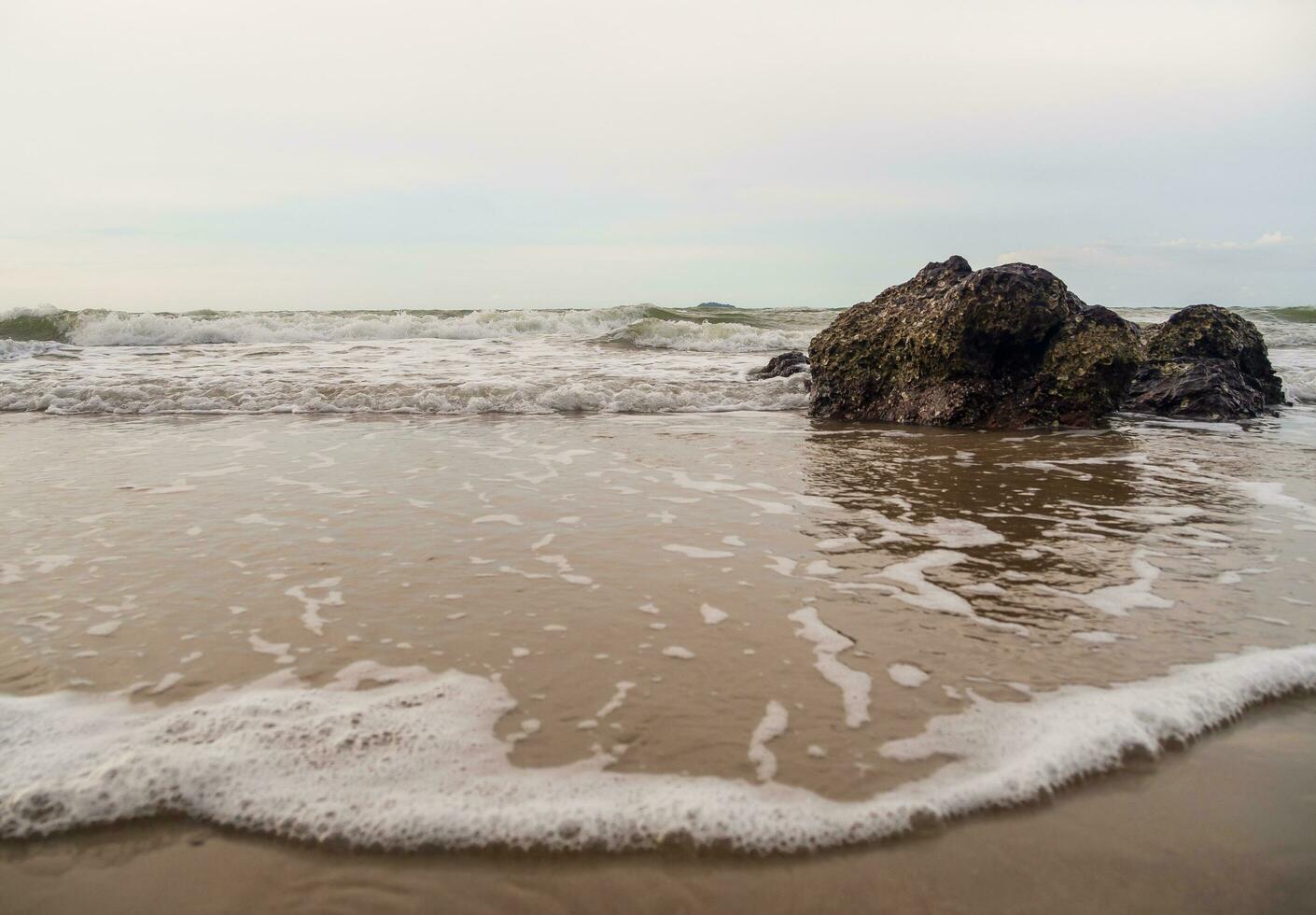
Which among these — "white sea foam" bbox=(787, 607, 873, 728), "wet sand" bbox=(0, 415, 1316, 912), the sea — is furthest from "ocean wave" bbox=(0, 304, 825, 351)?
"white sea foam" bbox=(787, 607, 873, 728)

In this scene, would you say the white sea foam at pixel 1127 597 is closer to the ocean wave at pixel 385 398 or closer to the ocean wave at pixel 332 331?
the ocean wave at pixel 385 398

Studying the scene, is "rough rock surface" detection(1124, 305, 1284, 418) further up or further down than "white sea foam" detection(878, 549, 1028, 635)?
further up

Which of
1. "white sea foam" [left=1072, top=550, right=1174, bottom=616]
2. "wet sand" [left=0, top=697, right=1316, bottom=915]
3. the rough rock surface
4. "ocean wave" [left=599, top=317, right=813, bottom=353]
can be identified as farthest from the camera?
"ocean wave" [left=599, top=317, right=813, bottom=353]

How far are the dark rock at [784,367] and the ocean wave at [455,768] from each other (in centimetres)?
1003

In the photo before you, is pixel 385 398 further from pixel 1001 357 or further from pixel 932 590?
pixel 932 590

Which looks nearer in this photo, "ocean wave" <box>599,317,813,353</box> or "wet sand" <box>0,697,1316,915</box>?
"wet sand" <box>0,697,1316,915</box>

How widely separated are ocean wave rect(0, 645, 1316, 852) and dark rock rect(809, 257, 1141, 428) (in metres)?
6.31

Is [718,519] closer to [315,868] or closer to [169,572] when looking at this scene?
[169,572]

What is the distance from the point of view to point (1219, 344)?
10.7 metres

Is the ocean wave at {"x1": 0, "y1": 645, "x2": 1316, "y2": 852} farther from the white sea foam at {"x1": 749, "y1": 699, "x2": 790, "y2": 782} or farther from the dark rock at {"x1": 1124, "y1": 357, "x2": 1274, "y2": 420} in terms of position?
the dark rock at {"x1": 1124, "y1": 357, "x2": 1274, "y2": 420}

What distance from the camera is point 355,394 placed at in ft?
35.6

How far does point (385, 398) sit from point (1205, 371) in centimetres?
1038

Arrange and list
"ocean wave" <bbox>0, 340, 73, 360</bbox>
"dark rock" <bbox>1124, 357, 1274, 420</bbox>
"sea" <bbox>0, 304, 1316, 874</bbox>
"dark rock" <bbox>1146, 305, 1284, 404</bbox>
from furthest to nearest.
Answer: "ocean wave" <bbox>0, 340, 73, 360</bbox>, "dark rock" <bbox>1146, 305, 1284, 404</bbox>, "dark rock" <bbox>1124, 357, 1274, 420</bbox>, "sea" <bbox>0, 304, 1316, 874</bbox>

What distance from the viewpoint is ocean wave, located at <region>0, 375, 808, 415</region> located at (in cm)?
1045
